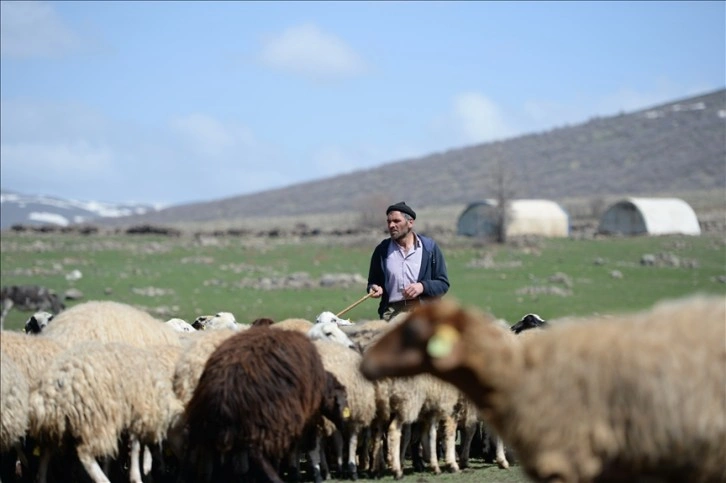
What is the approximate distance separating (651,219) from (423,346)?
1938 inches

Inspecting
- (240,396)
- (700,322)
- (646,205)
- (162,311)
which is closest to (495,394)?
(700,322)

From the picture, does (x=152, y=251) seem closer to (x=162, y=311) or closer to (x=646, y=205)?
(x=162, y=311)

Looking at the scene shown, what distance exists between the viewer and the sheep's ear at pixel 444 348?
21.9ft

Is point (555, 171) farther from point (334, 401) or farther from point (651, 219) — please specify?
point (334, 401)

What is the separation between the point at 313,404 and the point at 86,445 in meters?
2.02

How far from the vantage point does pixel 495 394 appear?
6.79 meters

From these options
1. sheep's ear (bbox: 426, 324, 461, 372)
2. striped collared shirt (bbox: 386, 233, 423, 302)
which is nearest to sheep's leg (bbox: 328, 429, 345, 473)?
striped collared shirt (bbox: 386, 233, 423, 302)

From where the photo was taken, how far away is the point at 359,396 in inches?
436

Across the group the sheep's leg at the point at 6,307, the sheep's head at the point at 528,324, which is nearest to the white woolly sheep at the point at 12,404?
the sheep's head at the point at 528,324

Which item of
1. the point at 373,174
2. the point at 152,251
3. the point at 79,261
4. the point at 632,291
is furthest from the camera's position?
the point at 373,174

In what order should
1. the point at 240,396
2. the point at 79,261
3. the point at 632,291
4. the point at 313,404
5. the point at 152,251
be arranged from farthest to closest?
1. the point at 152,251
2. the point at 79,261
3. the point at 632,291
4. the point at 313,404
5. the point at 240,396

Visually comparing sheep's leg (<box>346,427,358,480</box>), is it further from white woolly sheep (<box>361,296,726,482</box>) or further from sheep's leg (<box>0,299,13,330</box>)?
sheep's leg (<box>0,299,13,330</box>)

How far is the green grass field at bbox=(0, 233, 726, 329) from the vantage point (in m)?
31.2

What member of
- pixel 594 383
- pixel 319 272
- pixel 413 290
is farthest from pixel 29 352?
pixel 319 272
